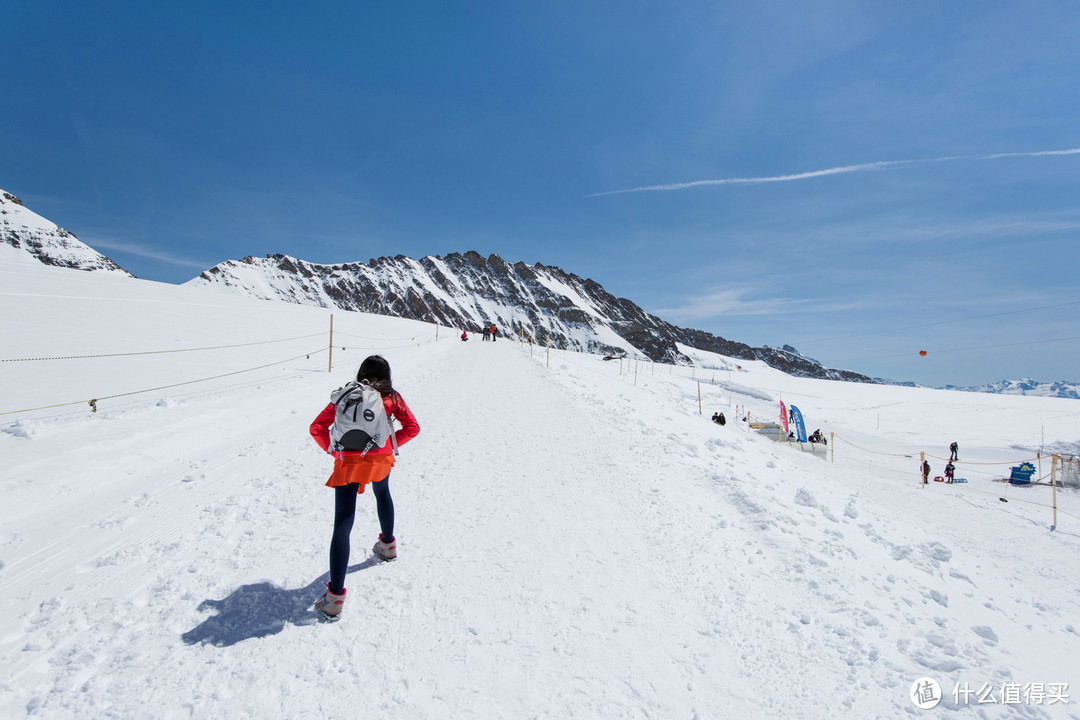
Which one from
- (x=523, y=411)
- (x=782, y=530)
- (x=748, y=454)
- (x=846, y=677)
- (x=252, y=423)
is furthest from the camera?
(x=523, y=411)

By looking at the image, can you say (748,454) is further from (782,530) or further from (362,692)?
(362,692)

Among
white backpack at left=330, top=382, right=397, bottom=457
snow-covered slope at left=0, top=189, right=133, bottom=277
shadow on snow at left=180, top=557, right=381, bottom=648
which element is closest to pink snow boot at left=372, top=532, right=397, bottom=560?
shadow on snow at left=180, top=557, right=381, bottom=648

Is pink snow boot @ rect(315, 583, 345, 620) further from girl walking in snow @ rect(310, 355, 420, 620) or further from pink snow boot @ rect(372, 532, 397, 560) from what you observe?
pink snow boot @ rect(372, 532, 397, 560)

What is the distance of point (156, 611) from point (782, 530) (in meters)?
6.30

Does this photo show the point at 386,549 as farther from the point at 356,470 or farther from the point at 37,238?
the point at 37,238

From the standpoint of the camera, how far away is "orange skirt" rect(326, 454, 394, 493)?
3.49m

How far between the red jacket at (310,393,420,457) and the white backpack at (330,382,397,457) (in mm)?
62

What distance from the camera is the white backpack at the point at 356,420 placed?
3521mm

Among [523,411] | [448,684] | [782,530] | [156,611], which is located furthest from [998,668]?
[523,411]

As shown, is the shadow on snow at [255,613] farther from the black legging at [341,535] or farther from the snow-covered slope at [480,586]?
the black legging at [341,535]

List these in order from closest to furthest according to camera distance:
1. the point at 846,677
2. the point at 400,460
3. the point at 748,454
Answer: the point at 846,677, the point at 400,460, the point at 748,454

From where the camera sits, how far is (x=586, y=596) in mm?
3895

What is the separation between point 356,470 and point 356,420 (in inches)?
15.7

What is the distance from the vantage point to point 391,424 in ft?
12.6
